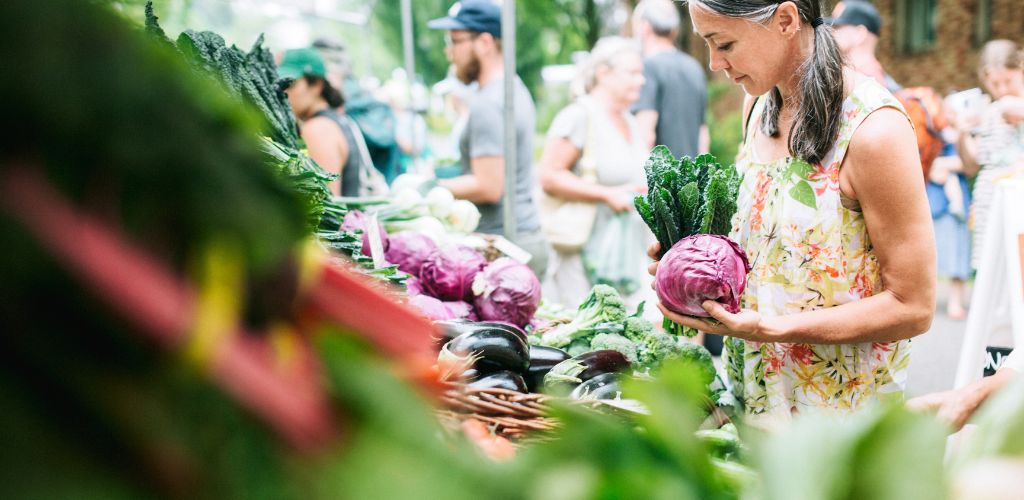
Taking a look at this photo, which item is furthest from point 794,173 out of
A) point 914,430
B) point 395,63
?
point 395,63

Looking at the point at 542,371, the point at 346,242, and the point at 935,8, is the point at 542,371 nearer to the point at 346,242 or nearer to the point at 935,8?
the point at 346,242

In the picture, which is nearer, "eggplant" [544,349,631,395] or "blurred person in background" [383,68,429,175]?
"eggplant" [544,349,631,395]

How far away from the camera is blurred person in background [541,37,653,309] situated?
4.32 meters

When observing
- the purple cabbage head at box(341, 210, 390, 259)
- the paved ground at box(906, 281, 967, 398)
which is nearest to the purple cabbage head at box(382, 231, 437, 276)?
the purple cabbage head at box(341, 210, 390, 259)

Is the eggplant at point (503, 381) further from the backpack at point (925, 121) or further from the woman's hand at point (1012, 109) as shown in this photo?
the woman's hand at point (1012, 109)

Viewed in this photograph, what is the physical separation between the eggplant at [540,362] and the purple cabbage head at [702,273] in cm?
37

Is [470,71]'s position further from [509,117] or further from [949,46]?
[949,46]

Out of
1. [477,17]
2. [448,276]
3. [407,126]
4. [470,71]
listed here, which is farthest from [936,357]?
[407,126]

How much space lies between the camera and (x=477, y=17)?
3887 millimetres

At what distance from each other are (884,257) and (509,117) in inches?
86.2

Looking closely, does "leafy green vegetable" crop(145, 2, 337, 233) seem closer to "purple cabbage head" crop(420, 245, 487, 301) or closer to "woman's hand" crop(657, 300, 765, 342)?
"purple cabbage head" crop(420, 245, 487, 301)

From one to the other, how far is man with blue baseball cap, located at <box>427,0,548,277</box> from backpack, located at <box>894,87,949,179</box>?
269 centimetres

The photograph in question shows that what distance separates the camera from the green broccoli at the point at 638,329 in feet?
7.78

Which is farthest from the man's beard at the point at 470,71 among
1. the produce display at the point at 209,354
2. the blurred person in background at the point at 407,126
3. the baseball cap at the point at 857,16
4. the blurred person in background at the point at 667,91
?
the produce display at the point at 209,354
